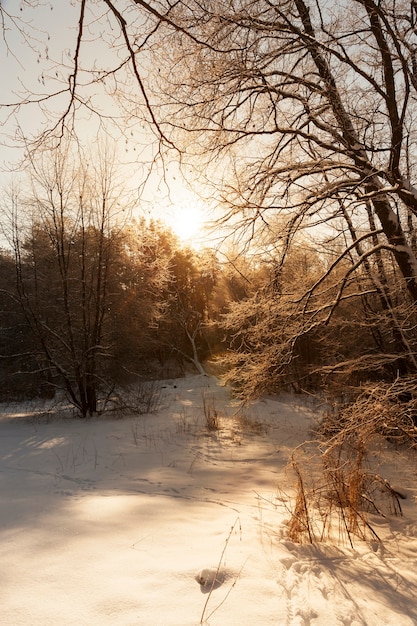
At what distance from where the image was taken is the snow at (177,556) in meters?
2.04

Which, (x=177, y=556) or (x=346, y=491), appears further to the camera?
(x=346, y=491)

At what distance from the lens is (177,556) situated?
2.69 metres

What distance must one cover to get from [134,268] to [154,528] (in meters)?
12.7

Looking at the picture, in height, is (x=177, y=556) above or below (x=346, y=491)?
above

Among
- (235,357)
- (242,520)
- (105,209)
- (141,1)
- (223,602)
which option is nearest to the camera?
(223,602)

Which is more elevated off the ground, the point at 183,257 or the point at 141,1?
the point at 183,257

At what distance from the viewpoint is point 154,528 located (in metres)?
3.30

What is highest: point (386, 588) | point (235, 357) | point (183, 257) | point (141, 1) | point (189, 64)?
point (183, 257)

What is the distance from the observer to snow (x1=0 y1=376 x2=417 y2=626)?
204 centimetres

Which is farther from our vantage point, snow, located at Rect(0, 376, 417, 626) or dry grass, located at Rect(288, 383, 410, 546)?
dry grass, located at Rect(288, 383, 410, 546)

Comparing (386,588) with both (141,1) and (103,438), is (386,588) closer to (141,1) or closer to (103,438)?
(141,1)

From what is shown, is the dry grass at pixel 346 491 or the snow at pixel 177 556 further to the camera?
the dry grass at pixel 346 491

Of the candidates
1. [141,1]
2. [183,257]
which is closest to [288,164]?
[141,1]

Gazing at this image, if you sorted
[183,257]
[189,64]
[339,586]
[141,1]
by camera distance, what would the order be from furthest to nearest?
[183,257], [189,64], [339,586], [141,1]
